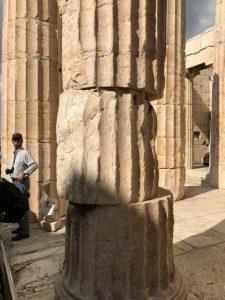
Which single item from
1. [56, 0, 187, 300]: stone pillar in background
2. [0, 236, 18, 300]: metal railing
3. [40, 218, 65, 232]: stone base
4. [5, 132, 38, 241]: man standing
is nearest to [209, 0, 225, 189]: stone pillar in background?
[40, 218, 65, 232]: stone base

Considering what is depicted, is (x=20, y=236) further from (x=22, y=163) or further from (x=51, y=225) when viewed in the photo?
(x=22, y=163)

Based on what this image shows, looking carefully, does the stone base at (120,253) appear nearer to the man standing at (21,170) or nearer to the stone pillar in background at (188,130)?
the man standing at (21,170)

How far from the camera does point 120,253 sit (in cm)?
253

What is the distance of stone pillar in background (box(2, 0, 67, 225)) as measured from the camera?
5.76m

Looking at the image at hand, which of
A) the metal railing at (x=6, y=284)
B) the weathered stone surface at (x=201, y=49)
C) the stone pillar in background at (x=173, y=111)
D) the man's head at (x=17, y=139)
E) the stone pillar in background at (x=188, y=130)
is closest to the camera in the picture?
the metal railing at (x=6, y=284)

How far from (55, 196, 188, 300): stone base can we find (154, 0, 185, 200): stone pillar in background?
5.57 meters

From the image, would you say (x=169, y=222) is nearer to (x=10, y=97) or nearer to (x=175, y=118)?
(x=10, y=97)

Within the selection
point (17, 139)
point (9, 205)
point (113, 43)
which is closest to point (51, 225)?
point (17, 139)

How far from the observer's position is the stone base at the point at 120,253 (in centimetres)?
252

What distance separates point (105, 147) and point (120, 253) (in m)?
0.93

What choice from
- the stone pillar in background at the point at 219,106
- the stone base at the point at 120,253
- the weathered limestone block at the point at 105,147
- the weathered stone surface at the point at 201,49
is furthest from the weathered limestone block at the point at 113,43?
the weathered stone surface at the point at 201,49

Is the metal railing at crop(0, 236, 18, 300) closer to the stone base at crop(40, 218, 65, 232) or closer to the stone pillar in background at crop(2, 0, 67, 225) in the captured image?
the stone base at crop(40, 218, 65, 232)

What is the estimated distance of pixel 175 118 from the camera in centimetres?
817

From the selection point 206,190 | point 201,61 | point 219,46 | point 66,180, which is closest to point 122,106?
point 66,180
